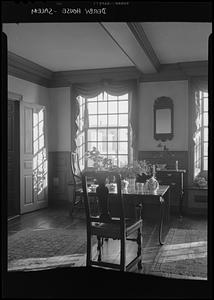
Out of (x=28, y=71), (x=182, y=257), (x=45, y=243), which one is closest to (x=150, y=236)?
(x=182, y=257)

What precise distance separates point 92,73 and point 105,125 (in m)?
0.81

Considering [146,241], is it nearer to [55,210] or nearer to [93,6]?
[55,210]

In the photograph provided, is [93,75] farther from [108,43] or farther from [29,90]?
[108,43]

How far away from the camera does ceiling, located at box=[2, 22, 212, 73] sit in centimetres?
275

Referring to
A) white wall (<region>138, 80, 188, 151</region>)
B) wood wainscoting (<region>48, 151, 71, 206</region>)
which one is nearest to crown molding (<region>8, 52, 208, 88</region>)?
white wall (<region>138, 80, 188, 151</region>)

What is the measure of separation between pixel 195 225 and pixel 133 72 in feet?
7.52

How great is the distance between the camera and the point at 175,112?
4.21 meters

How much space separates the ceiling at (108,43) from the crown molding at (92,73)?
0.10m

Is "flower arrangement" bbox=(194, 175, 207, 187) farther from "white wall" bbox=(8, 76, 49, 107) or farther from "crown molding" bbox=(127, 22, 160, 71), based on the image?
"white wall" bbox=(8, 76, 49, 107)

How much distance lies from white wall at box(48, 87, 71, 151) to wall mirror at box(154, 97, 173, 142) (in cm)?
136

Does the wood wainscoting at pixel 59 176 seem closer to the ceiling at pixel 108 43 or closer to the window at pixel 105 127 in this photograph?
the window at pixel 105 127
